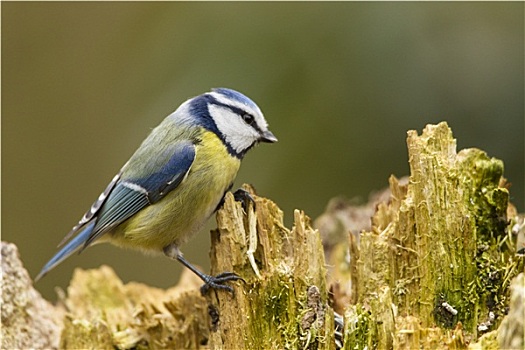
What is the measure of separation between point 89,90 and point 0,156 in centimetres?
58

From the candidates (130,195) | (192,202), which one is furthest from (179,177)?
(130,195)

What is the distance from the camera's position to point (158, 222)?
1.82 meters

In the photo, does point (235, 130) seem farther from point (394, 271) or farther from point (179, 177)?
point (394, 271)

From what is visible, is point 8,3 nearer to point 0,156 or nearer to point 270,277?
point 0,156

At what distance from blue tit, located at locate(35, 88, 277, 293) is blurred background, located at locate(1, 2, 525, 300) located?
640 millimetres

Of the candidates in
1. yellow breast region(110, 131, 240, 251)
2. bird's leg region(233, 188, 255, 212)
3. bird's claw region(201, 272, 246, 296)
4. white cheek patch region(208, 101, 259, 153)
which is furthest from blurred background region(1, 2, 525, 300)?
bird's claw region(201, 272, 246, 296)

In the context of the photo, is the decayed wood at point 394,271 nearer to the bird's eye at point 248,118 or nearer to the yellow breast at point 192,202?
the yellow breast at point 192,202

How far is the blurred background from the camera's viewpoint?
248cm

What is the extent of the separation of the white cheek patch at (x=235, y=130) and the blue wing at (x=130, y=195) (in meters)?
0.11

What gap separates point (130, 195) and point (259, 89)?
2.76ft

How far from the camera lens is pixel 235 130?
1874 mm

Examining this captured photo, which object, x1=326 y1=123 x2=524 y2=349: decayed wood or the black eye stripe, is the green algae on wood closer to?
x1=326 y1=123 x2=524 y2=349: decayed wood

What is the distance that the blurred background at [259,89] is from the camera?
2.48 meters

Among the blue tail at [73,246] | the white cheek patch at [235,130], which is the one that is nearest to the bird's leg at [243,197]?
the white cheek patch at [235,130]
